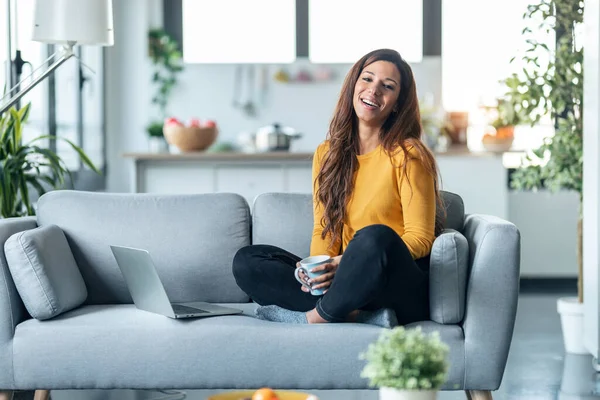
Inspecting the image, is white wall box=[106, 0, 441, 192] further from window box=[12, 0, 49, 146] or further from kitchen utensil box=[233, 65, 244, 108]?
window box=[12, 0, 49, 146]

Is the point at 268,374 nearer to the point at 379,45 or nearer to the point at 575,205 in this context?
the point at 575,205

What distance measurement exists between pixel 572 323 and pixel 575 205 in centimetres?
240

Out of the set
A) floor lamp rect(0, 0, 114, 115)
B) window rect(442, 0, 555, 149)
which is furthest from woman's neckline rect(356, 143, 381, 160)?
window rect(442, 0, 555, 149)

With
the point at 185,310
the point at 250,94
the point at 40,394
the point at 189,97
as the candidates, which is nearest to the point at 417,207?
the point at 185,310

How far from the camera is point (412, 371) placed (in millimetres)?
1658

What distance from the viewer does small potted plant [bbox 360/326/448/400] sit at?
5.45 ft

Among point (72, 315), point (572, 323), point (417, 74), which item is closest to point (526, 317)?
point (572, 323)

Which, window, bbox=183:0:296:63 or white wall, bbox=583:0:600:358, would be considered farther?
window, bbox=183:0:296:63

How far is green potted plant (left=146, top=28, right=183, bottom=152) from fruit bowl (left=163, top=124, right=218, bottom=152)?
4.37 ft

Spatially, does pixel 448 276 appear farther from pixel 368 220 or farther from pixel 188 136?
pixel 188 136

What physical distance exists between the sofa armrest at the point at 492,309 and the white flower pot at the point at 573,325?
1.50 metres

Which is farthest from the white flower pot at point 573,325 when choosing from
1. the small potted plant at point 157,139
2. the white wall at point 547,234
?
the small potted plant at point 157,139

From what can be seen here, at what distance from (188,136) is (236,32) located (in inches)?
71.1

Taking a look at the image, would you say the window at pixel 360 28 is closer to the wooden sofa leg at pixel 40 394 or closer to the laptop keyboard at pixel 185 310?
the laptop keyboard at pixel 185 310
